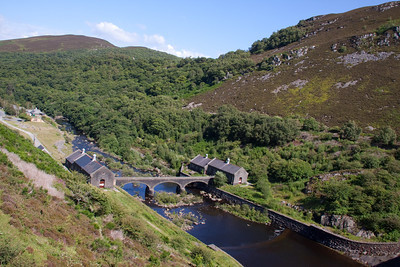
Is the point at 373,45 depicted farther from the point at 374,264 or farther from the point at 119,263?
the point at 119,263

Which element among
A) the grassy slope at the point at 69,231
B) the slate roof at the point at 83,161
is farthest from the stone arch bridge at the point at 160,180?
the grassy slope at the point at 69,231

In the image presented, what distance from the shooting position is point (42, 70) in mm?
163625

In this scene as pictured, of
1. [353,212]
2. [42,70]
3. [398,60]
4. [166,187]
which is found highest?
[398,60]

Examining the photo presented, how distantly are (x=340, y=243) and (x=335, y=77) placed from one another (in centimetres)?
6530

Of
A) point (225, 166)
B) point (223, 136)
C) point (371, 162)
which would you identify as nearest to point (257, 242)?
point (225, 166)

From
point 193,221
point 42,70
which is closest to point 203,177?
point 193,221

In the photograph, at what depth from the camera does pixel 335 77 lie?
93.5m

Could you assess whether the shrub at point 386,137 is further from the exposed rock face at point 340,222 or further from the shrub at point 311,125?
the exposed rock face at point 340,222

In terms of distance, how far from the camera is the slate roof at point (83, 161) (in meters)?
49.4

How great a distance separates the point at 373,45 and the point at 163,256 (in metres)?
102

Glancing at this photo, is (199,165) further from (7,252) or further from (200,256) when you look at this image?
(7,252)

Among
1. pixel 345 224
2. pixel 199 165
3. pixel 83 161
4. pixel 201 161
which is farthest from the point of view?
pixel 201 161

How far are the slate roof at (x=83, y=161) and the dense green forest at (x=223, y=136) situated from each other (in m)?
19.9

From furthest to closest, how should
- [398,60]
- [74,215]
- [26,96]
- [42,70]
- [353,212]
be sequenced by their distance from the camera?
[42,70] → [26,96] → [398,60] → [353,212] → [74,215]
